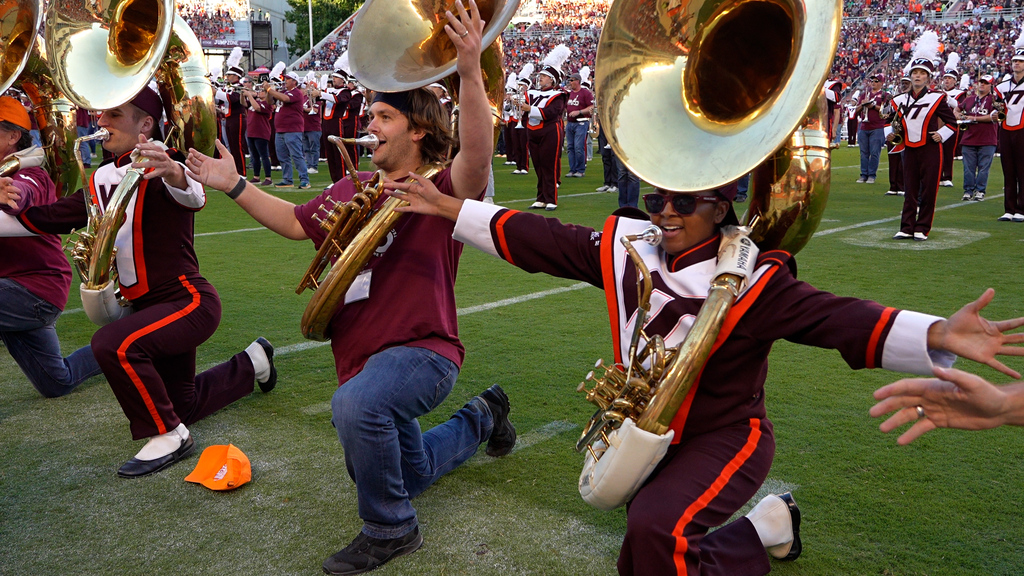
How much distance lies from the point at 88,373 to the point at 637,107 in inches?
137

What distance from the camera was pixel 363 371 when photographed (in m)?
2.89

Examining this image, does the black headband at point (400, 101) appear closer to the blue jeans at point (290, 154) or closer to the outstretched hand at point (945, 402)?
the outstretched hand at point (945, 402)

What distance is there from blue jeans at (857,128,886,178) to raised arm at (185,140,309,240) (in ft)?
45.7

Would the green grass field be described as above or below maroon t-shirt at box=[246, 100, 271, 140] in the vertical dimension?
below

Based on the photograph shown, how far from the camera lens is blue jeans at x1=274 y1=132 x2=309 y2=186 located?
13688 mm

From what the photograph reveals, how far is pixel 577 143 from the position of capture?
16.8 metres

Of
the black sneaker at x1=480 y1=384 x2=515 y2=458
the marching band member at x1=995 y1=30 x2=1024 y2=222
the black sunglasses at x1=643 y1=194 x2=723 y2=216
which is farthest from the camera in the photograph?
the marching band member at x1=995 y1=30 x2=1024 y2=222

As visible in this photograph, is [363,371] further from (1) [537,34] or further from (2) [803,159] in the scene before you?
(1) [537,34]

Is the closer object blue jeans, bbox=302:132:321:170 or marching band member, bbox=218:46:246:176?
marching band member, bbox=218:46:246:176

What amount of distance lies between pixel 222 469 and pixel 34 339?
164 centimetres

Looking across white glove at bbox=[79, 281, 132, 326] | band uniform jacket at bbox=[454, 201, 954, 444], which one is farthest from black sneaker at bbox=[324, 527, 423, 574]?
white glove at bbox=[79, 281, 132, 326]

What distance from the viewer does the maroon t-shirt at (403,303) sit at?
3000 millimetres

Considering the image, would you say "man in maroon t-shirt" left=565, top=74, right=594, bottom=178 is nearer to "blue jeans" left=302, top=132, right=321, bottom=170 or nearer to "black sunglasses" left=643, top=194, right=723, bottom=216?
"blue jeans" left=302, top=132, right=321, bottom=170

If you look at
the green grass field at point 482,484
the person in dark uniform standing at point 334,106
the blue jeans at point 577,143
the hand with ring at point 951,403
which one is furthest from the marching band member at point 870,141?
the hand with ring at point 951,403
